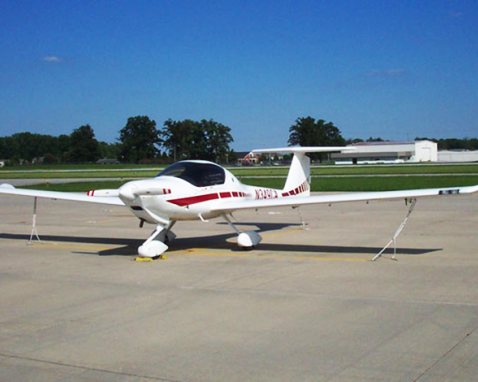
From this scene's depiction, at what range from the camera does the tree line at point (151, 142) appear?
11262cm

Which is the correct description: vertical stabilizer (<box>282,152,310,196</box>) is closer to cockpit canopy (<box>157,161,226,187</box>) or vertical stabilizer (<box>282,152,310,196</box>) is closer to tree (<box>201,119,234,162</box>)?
cockpit canopy (<box>157,161,226,187</box>)

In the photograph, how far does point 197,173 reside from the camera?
13008 millimetres

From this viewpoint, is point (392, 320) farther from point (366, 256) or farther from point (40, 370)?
point (366, 256)

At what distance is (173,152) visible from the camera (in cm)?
11875

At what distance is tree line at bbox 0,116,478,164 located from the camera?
112625mm

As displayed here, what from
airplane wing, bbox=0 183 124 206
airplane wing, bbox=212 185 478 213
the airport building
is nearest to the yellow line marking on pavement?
airplane wing, bbox=0 183 124 206

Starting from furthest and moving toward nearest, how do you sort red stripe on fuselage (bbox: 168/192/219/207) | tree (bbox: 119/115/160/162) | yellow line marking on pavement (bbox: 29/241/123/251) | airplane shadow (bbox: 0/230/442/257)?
tree (bbox: 119/115/160/162) < yellow line marking on pavement (bbox: 29/241/123/251) < airplane shadow (bbox: 0/230/442/257) < red stripe on fuselage (bbox: 168/192/219/207)

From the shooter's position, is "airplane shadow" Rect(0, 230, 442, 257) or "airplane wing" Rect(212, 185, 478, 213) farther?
"airplane shadow" Rect(0, 230, 442, 257)

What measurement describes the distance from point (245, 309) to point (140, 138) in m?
132

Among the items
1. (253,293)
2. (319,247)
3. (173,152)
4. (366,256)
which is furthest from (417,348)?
(173,152)

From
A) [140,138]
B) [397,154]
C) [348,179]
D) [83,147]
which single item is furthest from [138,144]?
[348,179]

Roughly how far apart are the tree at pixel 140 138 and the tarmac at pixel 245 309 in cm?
12347

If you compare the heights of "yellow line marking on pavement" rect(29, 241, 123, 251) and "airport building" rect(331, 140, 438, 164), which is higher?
"airport building" rect(331, 140, 438, 164)

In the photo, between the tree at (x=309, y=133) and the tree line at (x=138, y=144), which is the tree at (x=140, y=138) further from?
the tree at (x=309, y=133)
